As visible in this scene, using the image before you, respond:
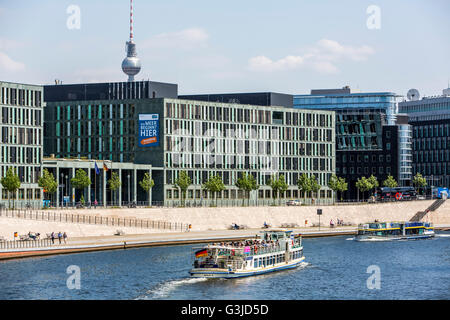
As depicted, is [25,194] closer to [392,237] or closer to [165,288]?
[392,237]

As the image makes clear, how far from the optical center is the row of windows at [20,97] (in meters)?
154

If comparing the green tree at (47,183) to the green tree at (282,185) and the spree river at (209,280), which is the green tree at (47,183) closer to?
the spree river at (209,280)

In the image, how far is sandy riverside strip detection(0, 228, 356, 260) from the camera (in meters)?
106

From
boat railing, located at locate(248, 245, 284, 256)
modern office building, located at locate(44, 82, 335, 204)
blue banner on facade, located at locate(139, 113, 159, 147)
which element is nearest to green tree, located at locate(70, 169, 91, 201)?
modern office building, located at locate(44, 82, 335, 204)

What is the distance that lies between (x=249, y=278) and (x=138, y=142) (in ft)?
315

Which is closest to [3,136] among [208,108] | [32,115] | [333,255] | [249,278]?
[32,115]

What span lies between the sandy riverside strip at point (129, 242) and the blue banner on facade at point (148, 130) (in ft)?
130

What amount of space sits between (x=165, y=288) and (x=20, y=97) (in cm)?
8216

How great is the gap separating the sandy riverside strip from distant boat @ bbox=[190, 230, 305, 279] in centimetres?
2227

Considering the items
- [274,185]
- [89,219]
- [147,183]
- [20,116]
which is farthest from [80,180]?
[274,185]

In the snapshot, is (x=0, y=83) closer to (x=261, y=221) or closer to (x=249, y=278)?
(x=261, y=221)

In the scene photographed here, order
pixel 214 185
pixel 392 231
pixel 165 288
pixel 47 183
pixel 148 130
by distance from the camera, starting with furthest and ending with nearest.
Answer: pixel 148 130 → pixel 214 185 → pixel 392 231 → pixel 47 183 → pixel 165 288

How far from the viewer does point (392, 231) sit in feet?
508
